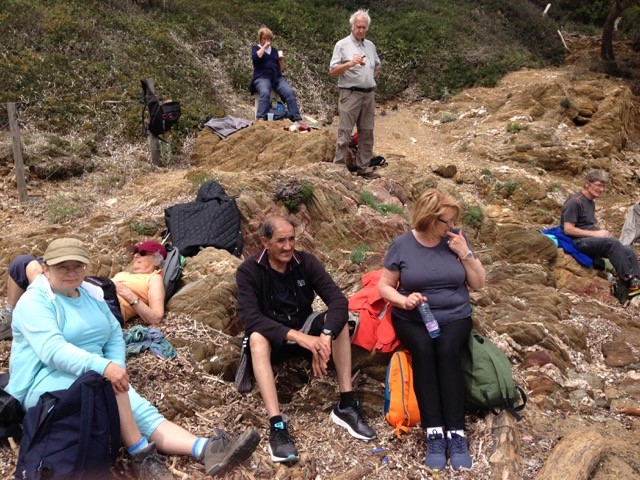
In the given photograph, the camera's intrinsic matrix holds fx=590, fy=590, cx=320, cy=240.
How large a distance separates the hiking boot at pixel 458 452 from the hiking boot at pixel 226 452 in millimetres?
1298

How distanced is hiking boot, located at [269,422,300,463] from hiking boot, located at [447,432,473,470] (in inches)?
40.1

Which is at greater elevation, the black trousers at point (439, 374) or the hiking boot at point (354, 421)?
the black trousers at point (439, 374)

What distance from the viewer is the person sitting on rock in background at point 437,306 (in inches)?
154

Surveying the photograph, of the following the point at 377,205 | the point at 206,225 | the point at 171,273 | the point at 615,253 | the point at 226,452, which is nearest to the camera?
the point at 226,452

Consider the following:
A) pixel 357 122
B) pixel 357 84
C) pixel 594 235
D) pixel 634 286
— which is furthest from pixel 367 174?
pixel 634 286

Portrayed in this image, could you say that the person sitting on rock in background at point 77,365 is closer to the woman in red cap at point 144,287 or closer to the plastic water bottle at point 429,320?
the woman in red cap at point 144,287

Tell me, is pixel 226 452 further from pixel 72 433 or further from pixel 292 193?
pixel 292 193

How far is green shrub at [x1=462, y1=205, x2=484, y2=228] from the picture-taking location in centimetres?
989

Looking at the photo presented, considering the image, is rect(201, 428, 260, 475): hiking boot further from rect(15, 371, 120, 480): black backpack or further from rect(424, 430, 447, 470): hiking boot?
rect(424, 430, 447, 470): hiking boot

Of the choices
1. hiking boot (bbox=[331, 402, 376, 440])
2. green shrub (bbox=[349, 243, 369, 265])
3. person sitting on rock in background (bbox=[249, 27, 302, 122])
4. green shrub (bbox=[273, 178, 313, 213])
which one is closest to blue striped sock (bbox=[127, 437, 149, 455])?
hiking boot (bbox=[331, 402, 376, 440])

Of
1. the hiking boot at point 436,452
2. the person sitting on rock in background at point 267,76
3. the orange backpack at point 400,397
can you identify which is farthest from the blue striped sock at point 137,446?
the person sitting on rock in background at point 267,76

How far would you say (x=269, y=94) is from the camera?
11125 mm

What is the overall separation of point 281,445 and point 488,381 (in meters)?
1.50

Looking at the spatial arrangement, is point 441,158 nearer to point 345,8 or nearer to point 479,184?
point 479,184
